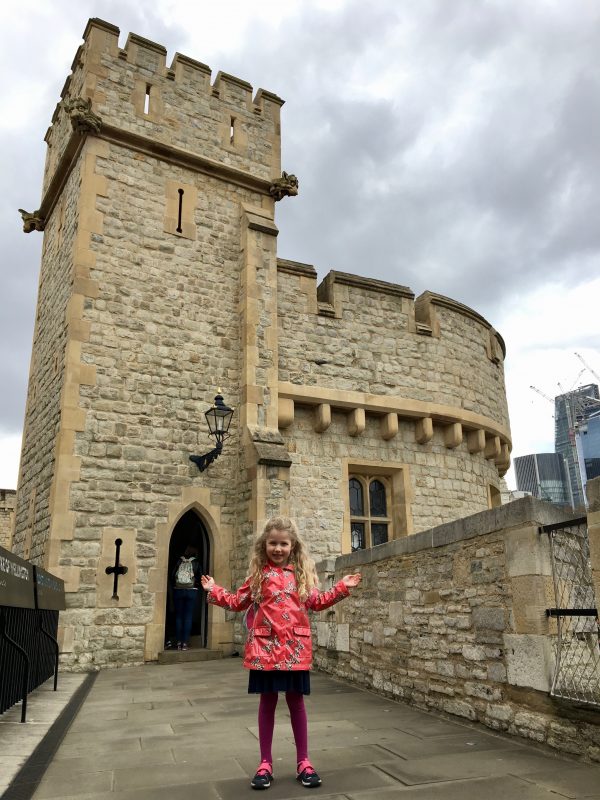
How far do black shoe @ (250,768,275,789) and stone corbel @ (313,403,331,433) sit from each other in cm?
770

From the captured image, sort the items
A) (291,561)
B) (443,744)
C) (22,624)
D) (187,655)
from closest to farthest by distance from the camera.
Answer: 1. (291,561)
2. (443,744)
3. (22,624)
4. (187,655)

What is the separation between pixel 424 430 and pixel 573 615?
7.93 metres

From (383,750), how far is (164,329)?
25.0 feet

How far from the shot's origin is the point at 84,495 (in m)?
8.52

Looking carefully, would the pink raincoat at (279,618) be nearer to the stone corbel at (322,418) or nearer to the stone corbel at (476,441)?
the stone corbel at (322,418)

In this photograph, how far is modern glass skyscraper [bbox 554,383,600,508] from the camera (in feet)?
483

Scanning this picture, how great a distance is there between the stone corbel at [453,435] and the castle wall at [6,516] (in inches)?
616

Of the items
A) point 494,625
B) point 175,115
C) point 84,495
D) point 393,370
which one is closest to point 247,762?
point 494,625

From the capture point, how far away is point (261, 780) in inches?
112

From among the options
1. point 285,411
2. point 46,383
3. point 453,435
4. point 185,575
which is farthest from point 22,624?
point 453,435

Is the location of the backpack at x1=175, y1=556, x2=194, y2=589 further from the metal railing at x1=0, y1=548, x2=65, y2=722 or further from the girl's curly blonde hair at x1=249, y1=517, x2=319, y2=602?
the girl's curly blonde hair at x1=249, y1=517, x2=319, y2=602

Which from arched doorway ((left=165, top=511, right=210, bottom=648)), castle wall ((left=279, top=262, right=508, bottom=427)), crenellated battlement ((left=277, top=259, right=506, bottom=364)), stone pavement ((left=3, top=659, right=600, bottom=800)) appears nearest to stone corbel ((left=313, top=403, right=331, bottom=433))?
castle wall ((left=279, top=262, right=508, bottom=427))

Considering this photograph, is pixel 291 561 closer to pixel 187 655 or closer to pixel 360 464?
pixel 187 655

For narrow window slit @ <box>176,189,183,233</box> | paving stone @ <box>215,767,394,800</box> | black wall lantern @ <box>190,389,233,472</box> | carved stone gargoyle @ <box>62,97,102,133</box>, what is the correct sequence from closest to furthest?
paving stone @ <box>215,767,394,800</box>, black wall lantern @ <box>190,389,233,472</box>, carved stone gargoyle @ <box>62,97,102,133</box>, narrow window slit @ <box>176,189,183,233</box>
